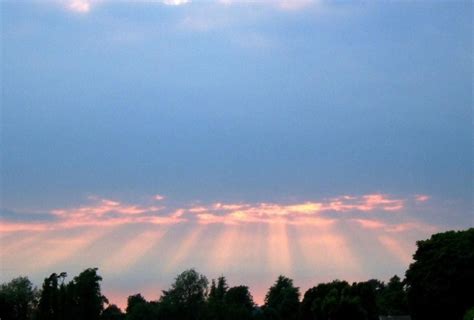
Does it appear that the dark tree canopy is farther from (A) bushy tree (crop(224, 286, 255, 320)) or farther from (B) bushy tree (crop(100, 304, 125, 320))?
(B) bushy tree (crop(100, 304, 125, 320))

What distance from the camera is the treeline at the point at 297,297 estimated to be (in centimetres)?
6794

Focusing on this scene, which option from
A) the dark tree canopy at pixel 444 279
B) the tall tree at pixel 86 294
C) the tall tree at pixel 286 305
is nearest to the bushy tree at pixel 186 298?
the tall tree at pixel 286 305

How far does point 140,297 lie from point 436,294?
11367 cm

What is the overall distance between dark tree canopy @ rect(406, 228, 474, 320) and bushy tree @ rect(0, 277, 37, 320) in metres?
64.7

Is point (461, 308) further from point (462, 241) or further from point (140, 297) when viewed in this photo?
point (140, 297)

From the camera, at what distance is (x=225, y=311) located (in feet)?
387

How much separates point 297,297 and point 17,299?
5475 centimetres

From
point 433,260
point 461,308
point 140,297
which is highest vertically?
point 140,297

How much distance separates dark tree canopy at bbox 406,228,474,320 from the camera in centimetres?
6694

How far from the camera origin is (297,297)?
14250 centimetres

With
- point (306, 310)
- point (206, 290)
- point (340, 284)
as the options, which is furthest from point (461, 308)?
point (206, 290)

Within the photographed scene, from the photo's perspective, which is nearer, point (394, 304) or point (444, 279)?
point (444, 279)

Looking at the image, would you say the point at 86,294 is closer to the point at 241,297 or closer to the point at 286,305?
the point at 286,305

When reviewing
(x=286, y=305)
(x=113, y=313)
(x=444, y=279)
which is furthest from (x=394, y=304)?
(x=113, y=313)
